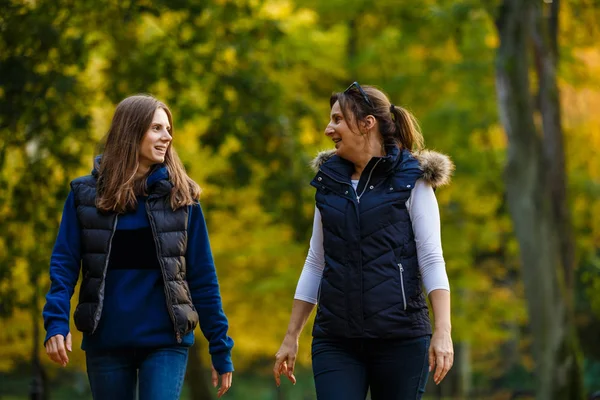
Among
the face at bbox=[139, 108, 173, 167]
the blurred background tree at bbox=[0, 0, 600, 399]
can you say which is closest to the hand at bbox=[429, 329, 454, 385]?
the face at bbox=[139, 108, 173, 167]

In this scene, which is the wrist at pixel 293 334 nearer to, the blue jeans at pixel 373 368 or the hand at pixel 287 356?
the hand at pixel 287 356

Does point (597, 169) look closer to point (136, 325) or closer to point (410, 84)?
point (410, 84)

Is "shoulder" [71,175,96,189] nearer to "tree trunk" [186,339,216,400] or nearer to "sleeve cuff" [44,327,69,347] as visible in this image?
"sleeve cuff" [44,327,69,347]

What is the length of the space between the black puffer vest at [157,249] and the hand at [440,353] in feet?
3.37

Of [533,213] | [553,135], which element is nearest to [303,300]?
[533,213]

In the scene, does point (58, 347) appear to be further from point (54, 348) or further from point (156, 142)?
point (156, 142)

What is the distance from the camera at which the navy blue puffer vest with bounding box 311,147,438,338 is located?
446 cm

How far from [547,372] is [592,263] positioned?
333 centimetres

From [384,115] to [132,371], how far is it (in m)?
1.56

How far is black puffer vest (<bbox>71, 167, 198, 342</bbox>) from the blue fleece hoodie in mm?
39

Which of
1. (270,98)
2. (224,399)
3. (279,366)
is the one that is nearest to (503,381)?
(224,399)

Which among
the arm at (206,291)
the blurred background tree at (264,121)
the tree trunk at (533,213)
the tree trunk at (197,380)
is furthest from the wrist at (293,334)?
the tree trunk at (197,380)

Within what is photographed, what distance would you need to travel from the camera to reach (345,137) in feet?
15.6

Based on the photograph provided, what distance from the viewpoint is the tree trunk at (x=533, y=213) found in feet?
47.6
